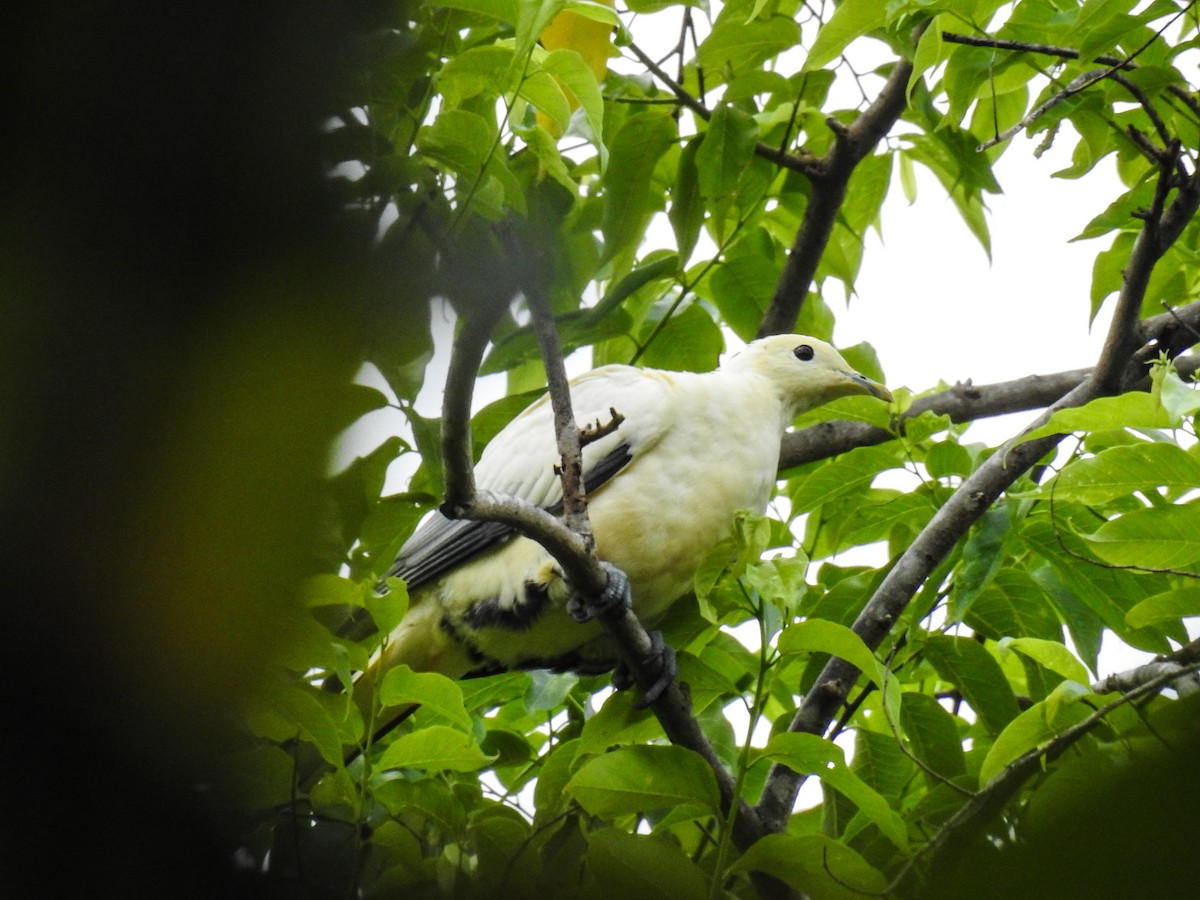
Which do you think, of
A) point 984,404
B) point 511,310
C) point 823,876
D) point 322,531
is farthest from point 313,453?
point 984,404

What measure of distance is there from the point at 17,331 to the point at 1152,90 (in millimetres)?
2840

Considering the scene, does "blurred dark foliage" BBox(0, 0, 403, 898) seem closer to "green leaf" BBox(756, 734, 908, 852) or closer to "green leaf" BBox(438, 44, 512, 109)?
"green leaf" BBox(756, 734, 908, 852)

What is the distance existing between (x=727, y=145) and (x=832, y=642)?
1721 mm

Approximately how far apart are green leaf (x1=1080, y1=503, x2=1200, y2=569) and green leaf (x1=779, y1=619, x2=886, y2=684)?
0.45 m

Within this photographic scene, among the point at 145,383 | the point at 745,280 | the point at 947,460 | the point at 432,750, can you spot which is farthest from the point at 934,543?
the point at 145,383

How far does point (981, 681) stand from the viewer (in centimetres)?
271

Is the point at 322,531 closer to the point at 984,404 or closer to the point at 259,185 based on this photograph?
the point at 259,185

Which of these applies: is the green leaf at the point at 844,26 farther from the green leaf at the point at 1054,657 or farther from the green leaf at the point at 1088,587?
the green leaf at the point at 1054,657

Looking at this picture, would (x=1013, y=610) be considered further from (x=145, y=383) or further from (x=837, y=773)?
(x=145, y=383)

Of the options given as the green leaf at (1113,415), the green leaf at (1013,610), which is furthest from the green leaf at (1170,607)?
the green leaf at (1013,610)

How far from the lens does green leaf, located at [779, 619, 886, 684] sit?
1.99 metres

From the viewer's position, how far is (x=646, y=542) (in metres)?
3.30

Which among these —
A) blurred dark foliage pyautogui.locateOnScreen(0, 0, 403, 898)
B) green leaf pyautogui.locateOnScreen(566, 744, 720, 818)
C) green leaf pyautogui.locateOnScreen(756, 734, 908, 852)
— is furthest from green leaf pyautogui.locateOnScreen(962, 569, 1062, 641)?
blurred dark foliage pyautogui.locateOnScreen(0, 0, 403, 898)

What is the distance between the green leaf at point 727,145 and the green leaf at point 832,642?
1593 millimetres
